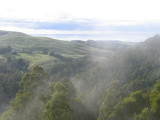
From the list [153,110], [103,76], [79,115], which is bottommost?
[103,76]

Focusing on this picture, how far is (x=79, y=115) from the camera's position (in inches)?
779

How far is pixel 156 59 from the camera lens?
92.8 metres

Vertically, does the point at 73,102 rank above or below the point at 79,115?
above

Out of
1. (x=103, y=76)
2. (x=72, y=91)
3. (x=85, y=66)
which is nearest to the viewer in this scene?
(x=72, y=91)

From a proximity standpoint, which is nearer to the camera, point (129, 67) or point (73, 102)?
point (73, 102)

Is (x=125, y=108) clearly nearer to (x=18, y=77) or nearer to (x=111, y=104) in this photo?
(x=111, y=104)

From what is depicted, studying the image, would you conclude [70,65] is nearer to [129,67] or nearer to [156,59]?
[129,67]

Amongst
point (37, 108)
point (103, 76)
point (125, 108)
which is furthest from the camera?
point (103, 76)

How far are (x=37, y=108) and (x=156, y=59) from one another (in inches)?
3402

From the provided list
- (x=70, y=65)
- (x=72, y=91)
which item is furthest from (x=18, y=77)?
(x=72, y=91)

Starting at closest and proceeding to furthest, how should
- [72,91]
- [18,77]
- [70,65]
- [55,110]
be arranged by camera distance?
[55,110] → [72,91] → [18,77] → [70,65]

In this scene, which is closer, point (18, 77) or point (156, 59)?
point (18, 77)

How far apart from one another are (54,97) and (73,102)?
5.21 meters

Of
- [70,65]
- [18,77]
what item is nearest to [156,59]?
[70,65]
